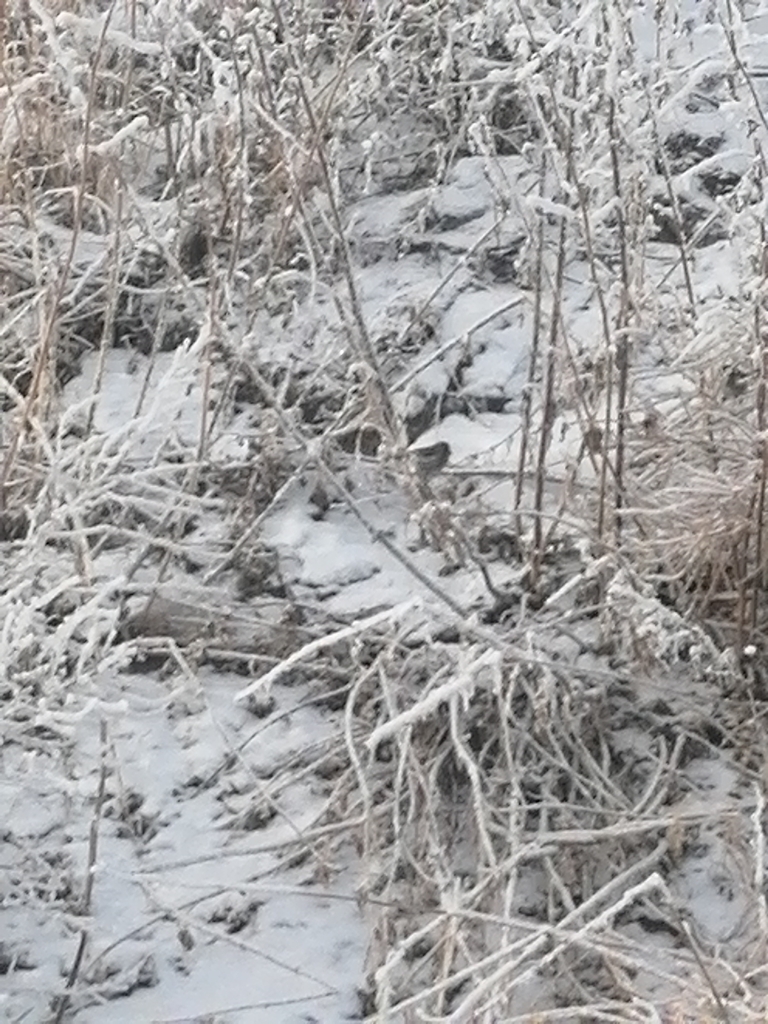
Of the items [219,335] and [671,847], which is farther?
[219,335]

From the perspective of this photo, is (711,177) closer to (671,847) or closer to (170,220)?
(170,220)

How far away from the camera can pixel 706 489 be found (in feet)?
6.00

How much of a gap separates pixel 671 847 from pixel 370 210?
1582 mm

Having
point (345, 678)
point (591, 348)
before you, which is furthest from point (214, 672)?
point (591, 348)

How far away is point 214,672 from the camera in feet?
6.43

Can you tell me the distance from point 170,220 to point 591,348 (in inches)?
34.2

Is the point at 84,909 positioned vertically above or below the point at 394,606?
below

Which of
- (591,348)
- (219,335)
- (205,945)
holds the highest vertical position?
(219,335)

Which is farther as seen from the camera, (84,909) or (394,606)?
(394,606)

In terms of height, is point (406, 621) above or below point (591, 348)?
below

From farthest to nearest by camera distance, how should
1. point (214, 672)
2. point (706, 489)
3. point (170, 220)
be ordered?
point (170, 220), point (214, 672), point (706, 489)

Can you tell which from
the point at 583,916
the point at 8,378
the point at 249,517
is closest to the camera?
the point at 583,916

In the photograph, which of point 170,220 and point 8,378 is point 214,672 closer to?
point 8,378

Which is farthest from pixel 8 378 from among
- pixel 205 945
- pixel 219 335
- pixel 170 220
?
pixel 205 945
